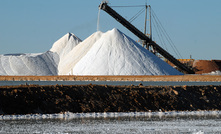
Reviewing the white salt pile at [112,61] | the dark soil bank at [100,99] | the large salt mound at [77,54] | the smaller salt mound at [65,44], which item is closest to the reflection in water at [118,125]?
the dark soil bank at [100,99]

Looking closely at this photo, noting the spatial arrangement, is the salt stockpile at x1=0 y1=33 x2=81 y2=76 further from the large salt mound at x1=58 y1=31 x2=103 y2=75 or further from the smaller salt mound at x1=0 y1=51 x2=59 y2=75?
the large salt mound at x1=58 y1=31 x2=103 y2=75

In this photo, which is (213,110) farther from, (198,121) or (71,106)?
(71,106)

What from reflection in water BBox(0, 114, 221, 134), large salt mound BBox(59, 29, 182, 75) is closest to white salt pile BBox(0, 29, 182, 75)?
→ large salt mound BBox(59, 29, 182, 75)

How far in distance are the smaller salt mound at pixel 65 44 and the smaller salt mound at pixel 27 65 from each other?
5.62 m

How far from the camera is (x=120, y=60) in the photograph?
193 ft

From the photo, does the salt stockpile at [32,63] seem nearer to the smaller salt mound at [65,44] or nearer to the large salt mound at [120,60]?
the smaller salt mound at [65,44]

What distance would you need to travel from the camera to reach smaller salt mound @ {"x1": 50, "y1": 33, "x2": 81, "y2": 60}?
87125 millimetres

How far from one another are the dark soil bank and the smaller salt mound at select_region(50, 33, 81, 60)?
6191 cm

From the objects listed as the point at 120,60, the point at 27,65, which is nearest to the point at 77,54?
the point at 27,65

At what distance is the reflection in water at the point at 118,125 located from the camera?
49.5 ft

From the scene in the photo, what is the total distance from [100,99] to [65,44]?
6757 centimetres

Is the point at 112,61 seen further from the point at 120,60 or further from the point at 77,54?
the point at 77,54

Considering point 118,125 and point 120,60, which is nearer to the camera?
point 118,125

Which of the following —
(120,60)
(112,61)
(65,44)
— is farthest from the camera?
(65,44)
